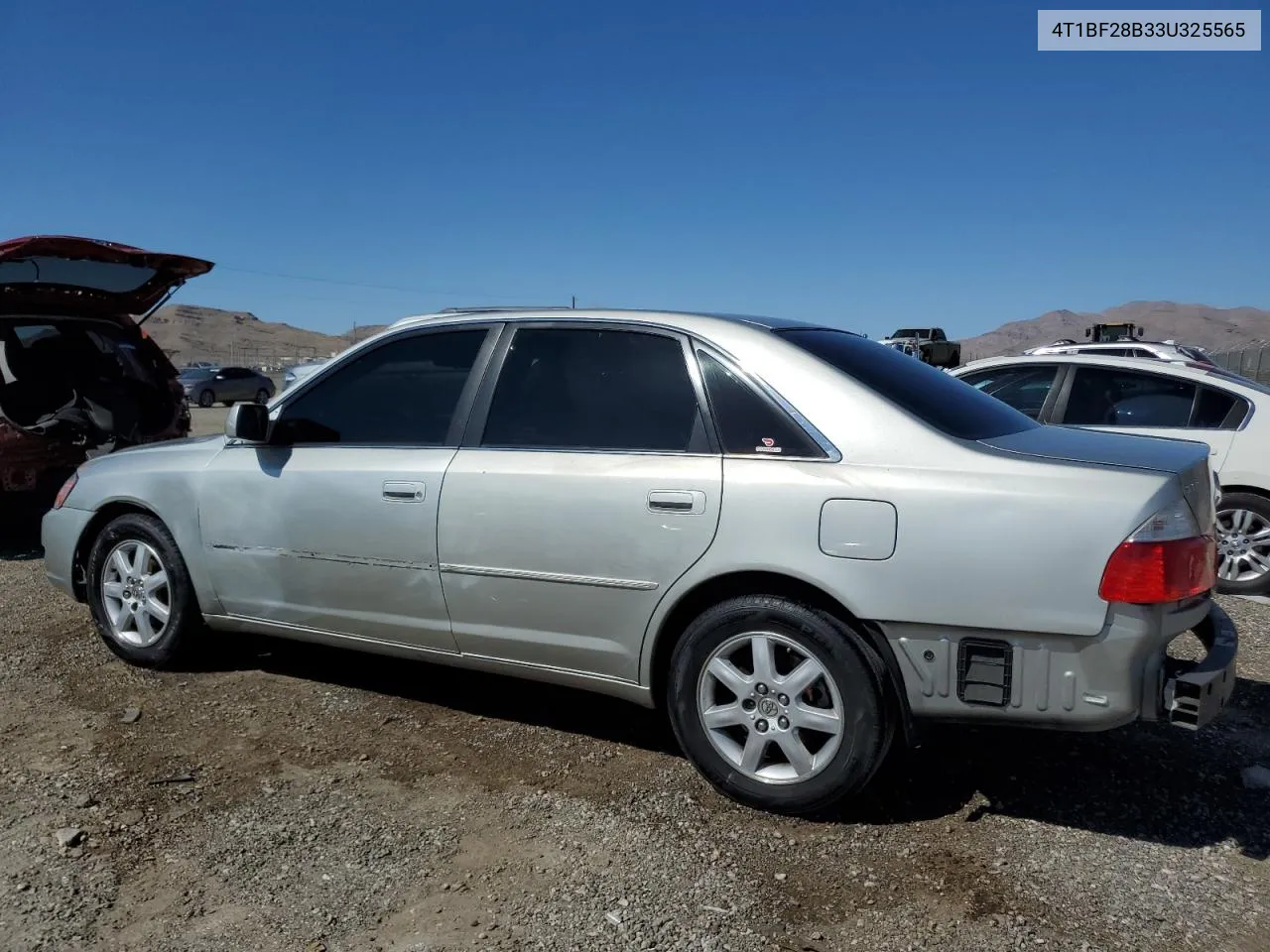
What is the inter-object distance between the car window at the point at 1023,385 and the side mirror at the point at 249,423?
492 centimetres

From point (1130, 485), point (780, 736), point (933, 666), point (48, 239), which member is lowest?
point (780, 736)

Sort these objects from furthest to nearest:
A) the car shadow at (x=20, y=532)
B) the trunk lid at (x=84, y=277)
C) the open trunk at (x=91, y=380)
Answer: the open trunk at (x=91, y=380)
the car shadow at (x=20, y=532)
the trunk lid at (x=84, y=277)

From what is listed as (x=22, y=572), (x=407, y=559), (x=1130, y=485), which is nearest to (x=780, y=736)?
(x=1130, y=485)

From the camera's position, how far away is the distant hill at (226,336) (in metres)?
118

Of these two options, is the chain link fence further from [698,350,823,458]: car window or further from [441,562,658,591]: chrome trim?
[441,562,658,591]: chrome trim

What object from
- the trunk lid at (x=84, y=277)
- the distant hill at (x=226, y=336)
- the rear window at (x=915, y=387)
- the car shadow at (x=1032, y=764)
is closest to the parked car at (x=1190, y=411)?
the car shadow at (x=1032, y=764)

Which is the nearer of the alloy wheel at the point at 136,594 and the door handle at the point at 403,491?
the door handle at the point at 403,491

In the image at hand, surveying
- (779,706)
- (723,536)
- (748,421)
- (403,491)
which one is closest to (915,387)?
(748,421)

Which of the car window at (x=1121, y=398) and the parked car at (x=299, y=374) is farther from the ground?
the parked car at (x=299, y=374)

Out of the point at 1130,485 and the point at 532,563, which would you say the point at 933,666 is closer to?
the point at 1130,485

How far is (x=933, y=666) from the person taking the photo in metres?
3.00

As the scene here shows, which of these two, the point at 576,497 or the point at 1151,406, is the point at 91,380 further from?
the point at 1151,406

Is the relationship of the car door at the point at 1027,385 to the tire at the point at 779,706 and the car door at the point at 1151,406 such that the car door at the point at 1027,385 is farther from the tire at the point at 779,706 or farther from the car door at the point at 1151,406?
the tire at the point at 779,706

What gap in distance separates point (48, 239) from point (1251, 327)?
131750 mm
